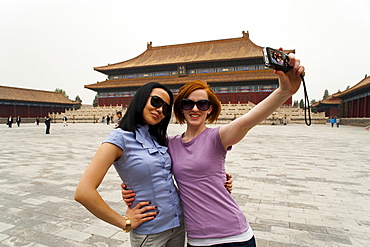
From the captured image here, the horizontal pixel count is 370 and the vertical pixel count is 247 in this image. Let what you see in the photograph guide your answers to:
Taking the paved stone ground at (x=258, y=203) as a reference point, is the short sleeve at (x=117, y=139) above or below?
above

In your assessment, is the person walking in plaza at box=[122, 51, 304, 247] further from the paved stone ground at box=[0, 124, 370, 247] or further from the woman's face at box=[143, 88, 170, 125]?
the paved stone ground at box=[0, 124, 370, 247]

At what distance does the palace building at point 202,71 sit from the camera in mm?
34188

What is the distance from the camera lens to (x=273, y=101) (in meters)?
1.44

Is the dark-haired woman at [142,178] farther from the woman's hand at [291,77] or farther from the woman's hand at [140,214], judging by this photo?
the woman's hand at [291,77]

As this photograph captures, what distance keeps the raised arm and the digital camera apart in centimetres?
3

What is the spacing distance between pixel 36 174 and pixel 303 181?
6041mm

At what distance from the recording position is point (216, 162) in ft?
4.91

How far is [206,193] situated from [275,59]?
0.85m

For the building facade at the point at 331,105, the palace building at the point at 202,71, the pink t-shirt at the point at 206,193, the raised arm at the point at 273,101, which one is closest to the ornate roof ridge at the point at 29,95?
the palace building at the point at 202,71

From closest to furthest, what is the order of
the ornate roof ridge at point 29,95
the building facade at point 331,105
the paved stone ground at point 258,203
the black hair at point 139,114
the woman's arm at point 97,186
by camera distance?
the woman's arm at point 97,186 → the black hair at point 139,114 → the paved stone ground at point 258,203 → the ornate roof ridge at point 29,95 → the building facade at point 331,105

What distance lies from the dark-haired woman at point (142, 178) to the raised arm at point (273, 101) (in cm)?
44

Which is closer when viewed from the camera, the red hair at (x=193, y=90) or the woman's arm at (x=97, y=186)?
the woman's arm at (x=97, y=186)

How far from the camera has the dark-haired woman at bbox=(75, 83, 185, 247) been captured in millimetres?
1316

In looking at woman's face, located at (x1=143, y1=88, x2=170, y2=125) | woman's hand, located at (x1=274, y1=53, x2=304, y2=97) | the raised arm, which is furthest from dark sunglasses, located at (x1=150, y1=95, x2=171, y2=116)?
woman's hand, located at (x1=274, y1=53, x2=304, y2=97)
